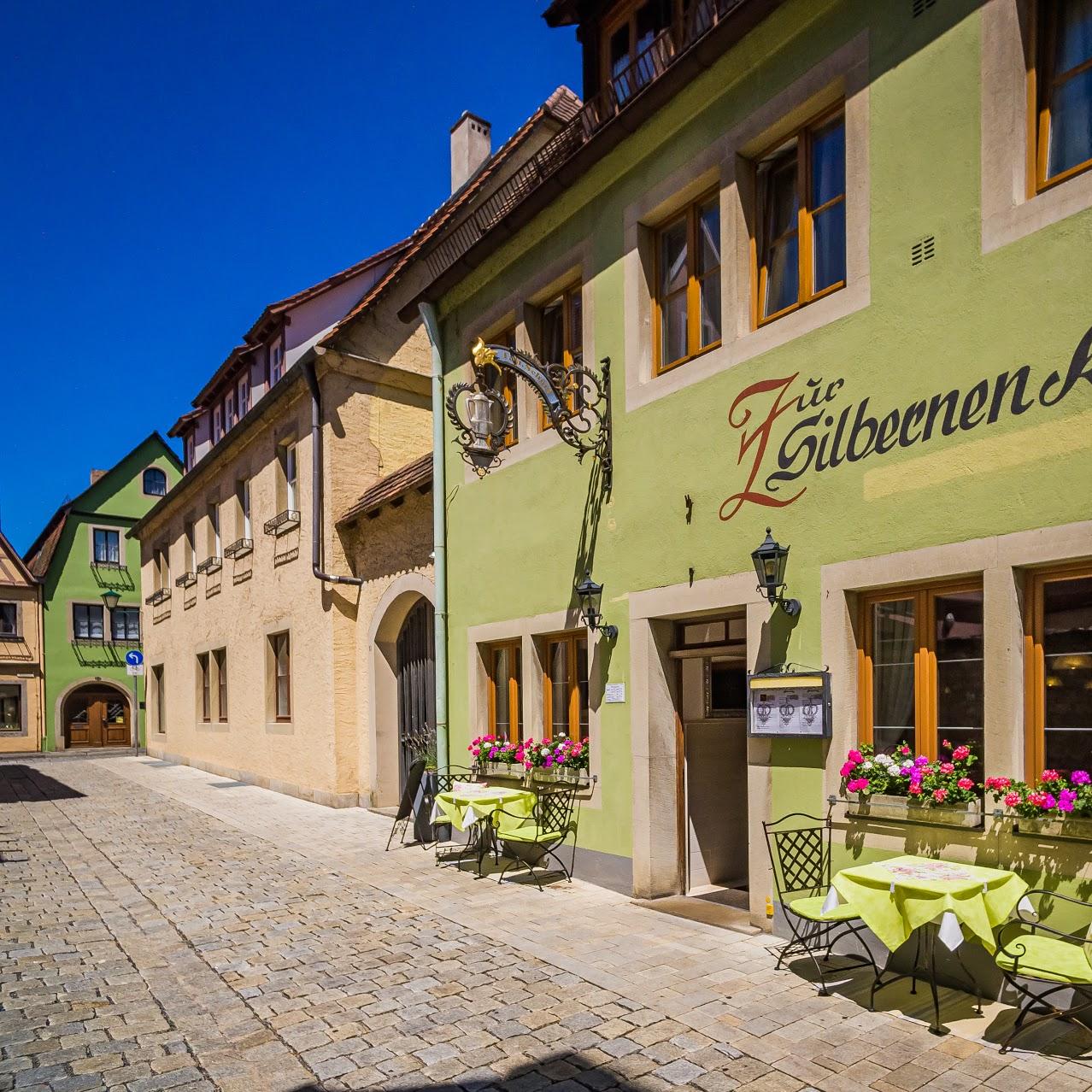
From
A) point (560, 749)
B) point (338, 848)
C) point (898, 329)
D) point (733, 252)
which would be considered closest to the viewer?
point (898, 329)

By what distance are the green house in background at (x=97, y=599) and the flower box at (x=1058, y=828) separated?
33.4 m

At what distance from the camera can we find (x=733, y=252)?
683 cm

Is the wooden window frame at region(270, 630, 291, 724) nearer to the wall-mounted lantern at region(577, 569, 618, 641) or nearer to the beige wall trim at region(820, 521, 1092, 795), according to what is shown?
the wall-mounted lantern at region(577, 569, 618, 641)

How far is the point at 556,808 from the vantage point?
8.59 m

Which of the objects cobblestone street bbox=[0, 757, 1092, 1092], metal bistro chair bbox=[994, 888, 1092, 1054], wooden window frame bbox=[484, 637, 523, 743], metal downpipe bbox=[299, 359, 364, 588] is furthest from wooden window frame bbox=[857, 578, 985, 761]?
metal downpipe bbox=[299, 359, 364, 588]

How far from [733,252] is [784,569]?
2390 mm

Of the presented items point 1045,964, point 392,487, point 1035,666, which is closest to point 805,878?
point 1045,964

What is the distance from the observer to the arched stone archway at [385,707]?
43.8ft

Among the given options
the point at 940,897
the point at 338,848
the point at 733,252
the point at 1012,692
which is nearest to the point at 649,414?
the point at 733,252

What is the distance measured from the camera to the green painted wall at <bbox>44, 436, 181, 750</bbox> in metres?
32.8

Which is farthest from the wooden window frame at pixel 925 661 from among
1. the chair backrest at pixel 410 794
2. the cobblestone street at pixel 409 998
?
the chair backrest at pixel 410 794

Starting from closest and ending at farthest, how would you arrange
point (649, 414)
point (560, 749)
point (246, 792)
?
1. point (649, 414)
2. point (560, 749)
3. point (246, 792)

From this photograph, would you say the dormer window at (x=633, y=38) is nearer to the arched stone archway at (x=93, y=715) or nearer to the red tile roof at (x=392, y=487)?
the red tile roof at (x=392, y=487)

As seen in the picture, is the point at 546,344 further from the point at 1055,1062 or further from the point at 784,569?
the point at 1055,1062
